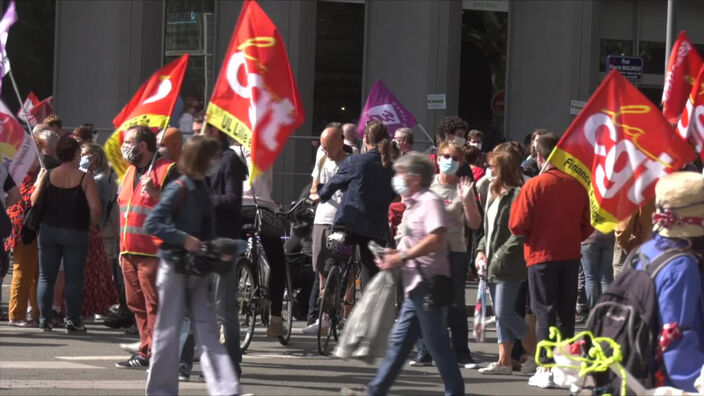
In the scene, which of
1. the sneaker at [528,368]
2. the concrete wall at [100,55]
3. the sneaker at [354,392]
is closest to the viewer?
the sneaker at [354,392]

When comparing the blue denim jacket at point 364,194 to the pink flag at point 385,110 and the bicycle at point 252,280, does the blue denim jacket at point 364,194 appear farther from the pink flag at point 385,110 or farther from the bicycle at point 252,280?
→ the pink flag at point 385,110

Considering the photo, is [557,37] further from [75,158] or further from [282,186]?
[75,158]

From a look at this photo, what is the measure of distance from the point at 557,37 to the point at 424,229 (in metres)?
18.6

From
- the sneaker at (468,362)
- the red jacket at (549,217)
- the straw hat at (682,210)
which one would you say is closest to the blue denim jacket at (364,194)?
the sneaker at (468,362)

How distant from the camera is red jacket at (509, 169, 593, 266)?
36.5 ft

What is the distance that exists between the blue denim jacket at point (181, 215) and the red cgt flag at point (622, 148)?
8.44 feet

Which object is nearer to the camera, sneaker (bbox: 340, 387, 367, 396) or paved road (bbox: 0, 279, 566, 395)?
sneaker (bbox: 340, 387, 367, 396)

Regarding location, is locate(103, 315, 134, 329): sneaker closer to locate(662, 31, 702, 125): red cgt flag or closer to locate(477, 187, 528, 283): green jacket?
locate(477, 187, 528, 283): green jacket

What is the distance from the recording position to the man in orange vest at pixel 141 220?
408 inches

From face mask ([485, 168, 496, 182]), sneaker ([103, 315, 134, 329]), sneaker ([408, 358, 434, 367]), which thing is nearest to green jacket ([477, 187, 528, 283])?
face mask ([485, 168, 496, 182])

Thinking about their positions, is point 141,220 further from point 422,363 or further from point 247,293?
point 422,363

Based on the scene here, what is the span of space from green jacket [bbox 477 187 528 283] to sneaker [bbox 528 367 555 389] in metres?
0.81

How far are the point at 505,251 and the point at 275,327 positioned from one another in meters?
2.41

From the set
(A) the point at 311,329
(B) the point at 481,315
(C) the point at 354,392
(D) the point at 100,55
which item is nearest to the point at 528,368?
(B) the point at 481,315
